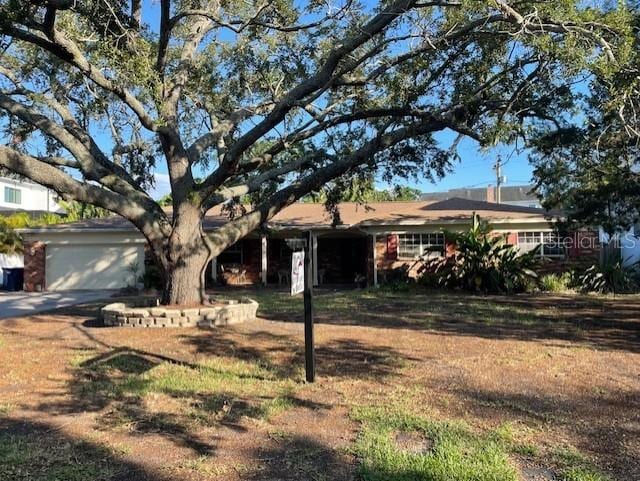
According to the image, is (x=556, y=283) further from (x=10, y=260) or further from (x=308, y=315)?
(x=10, y=260)

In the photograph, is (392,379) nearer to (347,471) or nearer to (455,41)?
(347,471)

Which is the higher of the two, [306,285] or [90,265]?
[90,265]

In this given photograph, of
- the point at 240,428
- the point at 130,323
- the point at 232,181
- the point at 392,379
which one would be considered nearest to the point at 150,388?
the point at 240,428

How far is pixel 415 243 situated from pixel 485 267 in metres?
4.36

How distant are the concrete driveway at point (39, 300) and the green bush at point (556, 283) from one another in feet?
47.2

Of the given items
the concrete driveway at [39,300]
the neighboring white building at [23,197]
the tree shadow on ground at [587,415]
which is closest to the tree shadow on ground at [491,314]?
the tree shadow on ground at [587,415]

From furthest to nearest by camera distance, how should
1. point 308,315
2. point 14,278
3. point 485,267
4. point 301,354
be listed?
point 14,278, point 485,267, point 301,354, point 308,315

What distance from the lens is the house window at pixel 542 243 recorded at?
21.5 meters

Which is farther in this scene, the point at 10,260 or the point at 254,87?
the point at 10,260

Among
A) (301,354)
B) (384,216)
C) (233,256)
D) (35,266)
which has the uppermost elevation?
(384,216)

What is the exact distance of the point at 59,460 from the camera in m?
4.38

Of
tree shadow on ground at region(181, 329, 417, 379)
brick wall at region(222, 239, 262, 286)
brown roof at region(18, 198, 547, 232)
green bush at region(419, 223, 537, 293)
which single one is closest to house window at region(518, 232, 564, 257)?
brown roof at region(18, 198, 547, 232)

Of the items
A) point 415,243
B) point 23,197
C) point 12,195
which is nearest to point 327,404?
point 415,243

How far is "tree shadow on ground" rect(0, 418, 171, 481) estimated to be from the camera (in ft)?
13.4
